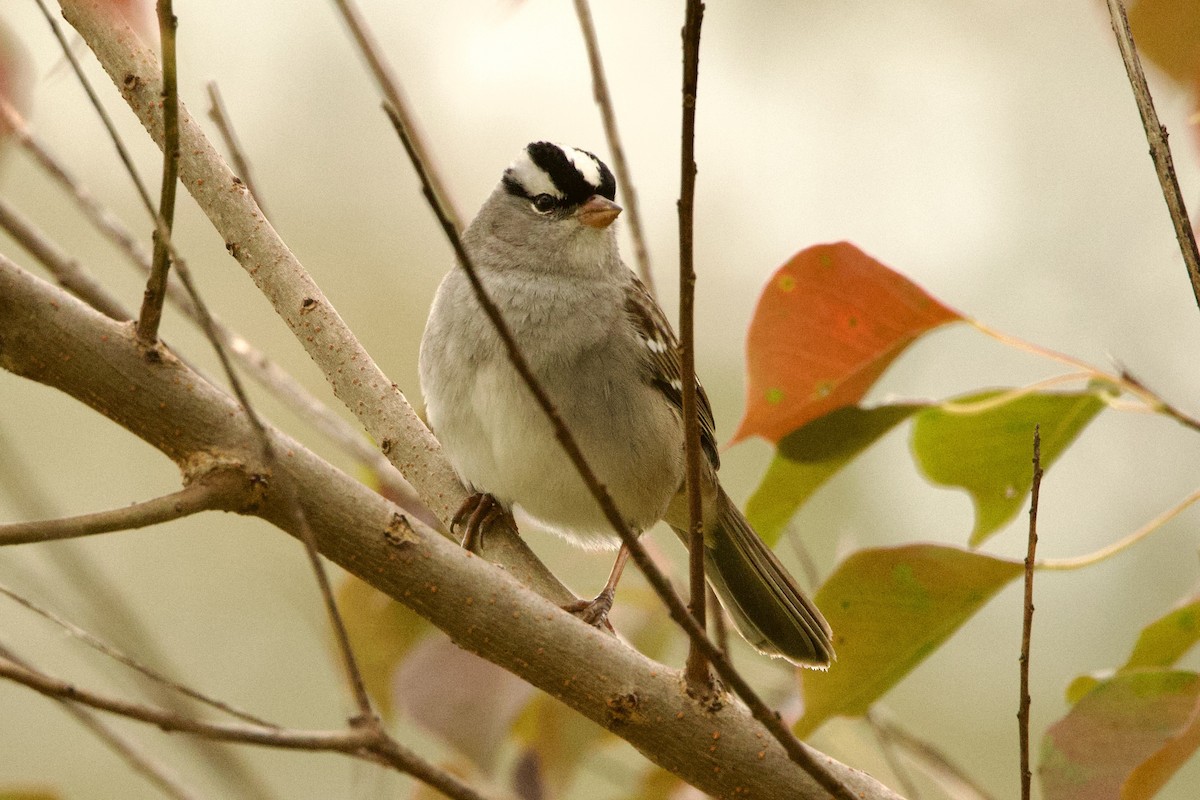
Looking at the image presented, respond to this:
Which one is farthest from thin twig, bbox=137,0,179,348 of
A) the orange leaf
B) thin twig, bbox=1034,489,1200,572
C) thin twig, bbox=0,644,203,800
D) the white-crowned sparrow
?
thin twig, bbox=1034,489,1200,572

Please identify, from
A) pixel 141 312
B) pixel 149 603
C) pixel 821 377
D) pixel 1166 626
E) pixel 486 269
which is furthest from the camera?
pixel 149 603

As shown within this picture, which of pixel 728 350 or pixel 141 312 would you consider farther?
pixel 728 350

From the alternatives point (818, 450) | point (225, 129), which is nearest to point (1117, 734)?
point (818, 450)

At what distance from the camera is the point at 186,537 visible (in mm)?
8250

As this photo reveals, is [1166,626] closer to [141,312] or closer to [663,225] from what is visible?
[141,312]

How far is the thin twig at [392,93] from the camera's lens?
192 centimetres

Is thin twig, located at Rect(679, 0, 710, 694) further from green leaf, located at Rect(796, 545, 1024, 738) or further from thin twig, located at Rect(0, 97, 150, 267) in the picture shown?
thin twig, located at Rect(0, 97, 150, 267)

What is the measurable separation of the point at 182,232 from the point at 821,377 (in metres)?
7.75

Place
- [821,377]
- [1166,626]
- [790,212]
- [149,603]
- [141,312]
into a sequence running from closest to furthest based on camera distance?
[141,312] < [1166,626] < [821,377] < [149,603] < [790,212]

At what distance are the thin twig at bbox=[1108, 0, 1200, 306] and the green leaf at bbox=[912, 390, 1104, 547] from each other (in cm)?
81

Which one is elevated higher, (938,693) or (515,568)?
(515,568)

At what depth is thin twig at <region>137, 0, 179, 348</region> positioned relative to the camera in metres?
1.45

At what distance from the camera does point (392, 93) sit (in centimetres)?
241

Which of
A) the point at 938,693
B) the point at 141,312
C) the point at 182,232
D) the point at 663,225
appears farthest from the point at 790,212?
the point at 141,312
